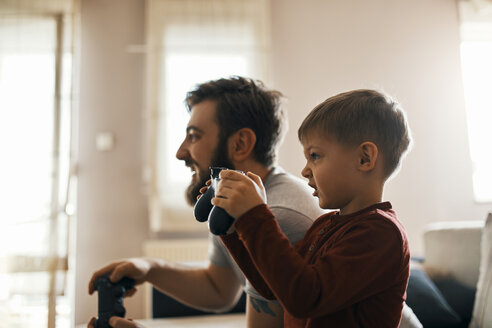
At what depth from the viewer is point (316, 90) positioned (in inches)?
150

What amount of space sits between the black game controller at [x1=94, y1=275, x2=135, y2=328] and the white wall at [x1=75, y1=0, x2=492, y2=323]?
2448 millimetres

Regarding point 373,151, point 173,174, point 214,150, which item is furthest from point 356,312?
point 173,174

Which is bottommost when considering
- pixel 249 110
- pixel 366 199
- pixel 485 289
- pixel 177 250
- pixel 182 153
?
pixel 177 250

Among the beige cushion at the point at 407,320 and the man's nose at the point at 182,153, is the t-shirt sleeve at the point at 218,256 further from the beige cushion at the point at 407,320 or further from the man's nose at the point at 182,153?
the beige cushion at the point at 407,320

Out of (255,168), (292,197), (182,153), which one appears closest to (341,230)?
(292,197)

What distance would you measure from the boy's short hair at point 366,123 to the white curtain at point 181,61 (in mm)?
2656

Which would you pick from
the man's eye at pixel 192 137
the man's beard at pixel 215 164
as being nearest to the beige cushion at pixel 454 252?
the man's beard at pixel 215 164

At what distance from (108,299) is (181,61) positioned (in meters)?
2.74

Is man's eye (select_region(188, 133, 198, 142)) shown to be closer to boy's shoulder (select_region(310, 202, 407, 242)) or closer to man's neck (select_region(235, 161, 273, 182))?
man's neck (select_region(235, 161, 273, 182))

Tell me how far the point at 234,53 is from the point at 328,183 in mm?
2916

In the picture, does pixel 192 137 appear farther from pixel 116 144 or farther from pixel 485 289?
pixel 116 144

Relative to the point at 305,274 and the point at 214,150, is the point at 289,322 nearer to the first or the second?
the point at 305,274

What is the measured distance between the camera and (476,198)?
4.02 metres

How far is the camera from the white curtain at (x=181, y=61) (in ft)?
11.0
